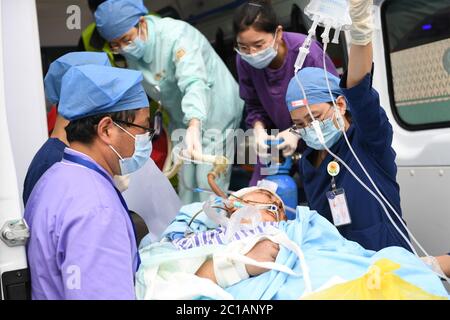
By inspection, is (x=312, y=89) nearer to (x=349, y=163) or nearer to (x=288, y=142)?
(x=349, y=163)

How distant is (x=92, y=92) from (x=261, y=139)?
146cm

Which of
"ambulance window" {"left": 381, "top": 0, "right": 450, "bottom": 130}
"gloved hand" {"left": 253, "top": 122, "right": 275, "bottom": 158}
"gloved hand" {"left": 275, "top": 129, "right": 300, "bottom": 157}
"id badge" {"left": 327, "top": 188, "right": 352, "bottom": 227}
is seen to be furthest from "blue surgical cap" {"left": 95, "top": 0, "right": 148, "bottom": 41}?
"id badge" {"left": 327, "top": 188, "right": 352, "bottom": 227}

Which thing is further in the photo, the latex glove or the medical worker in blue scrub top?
the latex glove

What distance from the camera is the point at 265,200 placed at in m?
2.61

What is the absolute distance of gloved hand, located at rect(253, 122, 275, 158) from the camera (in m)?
3.08

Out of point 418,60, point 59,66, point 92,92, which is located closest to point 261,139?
point 418,60

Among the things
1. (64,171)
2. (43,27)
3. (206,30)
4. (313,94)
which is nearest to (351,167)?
(313,94)

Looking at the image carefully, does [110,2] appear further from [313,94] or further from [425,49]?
[425,49]

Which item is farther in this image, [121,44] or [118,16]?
[121,44]

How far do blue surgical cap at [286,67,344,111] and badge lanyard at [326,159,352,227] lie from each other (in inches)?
10.9

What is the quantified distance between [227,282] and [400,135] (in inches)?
58.4

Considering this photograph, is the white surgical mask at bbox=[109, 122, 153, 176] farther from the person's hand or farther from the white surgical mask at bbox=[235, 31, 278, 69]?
the white surgical mask at bbox=[235, 31, 278, 69]

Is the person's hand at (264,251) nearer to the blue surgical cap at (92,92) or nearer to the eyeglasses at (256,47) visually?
the blue surgical cap at (92,92)

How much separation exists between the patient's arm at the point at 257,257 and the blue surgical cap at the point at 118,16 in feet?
5.32
